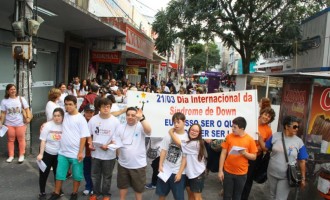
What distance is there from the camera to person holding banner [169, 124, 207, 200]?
13.6 feet

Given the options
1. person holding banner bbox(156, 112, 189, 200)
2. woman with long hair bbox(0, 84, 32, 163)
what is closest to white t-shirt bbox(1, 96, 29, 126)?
woman with long hair bbox(0, 84, 32, 163)

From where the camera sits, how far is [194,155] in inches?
164

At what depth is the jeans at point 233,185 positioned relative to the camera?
168 inches

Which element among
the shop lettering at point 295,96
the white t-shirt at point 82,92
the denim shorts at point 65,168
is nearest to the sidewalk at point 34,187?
the denim shorts at point 65,168

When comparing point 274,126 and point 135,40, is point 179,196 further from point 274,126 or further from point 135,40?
point 135,40

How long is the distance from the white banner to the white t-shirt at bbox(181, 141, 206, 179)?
72 cm

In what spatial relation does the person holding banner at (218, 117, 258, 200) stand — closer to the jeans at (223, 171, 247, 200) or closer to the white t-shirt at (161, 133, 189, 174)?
the jeans at (223, 171, 247, 200)

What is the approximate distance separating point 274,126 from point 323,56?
852 cm

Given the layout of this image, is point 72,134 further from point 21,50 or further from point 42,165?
point 21,50

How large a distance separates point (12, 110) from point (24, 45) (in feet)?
4.49

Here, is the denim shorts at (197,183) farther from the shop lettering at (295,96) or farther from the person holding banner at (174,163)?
the shop lettering at (295,96)

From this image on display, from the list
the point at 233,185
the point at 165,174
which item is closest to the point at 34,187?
the point at 165,174

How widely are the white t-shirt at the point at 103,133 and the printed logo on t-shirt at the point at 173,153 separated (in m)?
0.82

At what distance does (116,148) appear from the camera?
4391 mm
